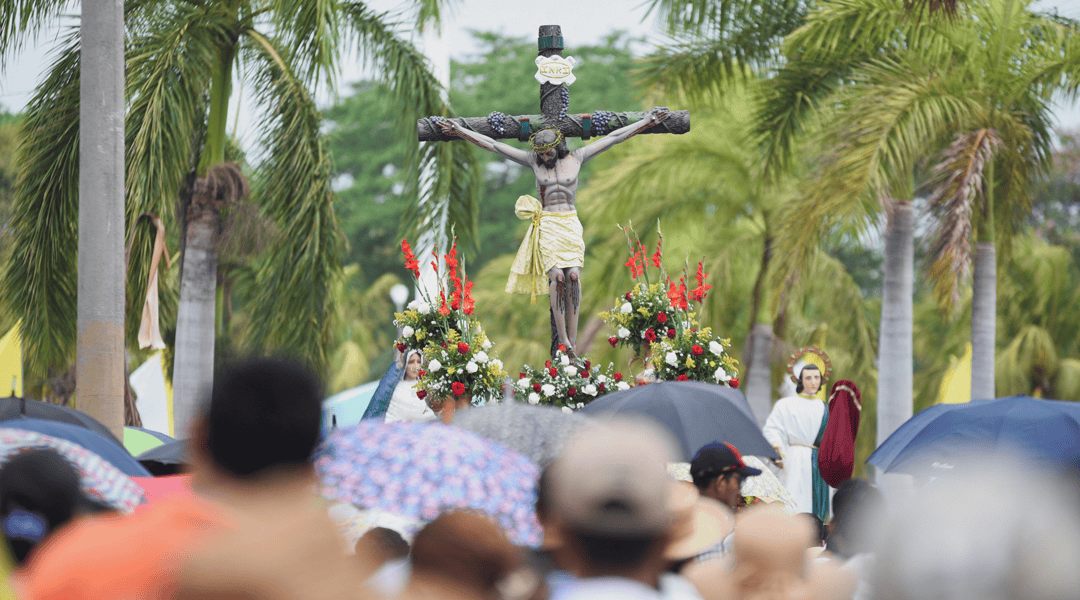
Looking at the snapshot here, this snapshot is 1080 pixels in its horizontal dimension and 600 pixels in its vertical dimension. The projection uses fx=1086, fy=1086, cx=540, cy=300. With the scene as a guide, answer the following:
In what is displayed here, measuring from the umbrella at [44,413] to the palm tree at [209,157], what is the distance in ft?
14.3

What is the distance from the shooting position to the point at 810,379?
848cm

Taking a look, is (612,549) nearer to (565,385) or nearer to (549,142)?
(565,385)

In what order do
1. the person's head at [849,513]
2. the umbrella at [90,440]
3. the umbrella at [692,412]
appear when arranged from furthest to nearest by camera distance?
1. the umbrella at [692,412]
2. the umbrella at [90,440]
3. the person's head at [849,513]

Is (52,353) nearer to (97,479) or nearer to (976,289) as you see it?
(97,479)

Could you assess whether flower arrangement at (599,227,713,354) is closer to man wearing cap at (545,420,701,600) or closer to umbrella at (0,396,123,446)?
umbrella at (0,396,123,446)

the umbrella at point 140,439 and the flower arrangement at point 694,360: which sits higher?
the flower arrangement at point 694,360

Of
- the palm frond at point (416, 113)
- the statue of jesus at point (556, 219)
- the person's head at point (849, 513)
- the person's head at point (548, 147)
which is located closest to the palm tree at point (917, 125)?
the statue of jesus at point (556, 219)

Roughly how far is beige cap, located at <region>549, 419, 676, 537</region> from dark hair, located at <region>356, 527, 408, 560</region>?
0.89 metres

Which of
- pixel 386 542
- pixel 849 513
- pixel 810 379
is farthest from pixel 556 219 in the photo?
pixel 386 542

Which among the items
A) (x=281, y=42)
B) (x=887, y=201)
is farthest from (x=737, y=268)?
(x=281, y=42)

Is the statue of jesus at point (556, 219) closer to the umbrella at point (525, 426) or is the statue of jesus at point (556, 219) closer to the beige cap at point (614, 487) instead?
the umbrella at point (525, 426)

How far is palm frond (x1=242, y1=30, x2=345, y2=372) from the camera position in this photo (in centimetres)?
1036

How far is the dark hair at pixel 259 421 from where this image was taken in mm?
2107

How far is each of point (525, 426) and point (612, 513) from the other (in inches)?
Result: 38.0
